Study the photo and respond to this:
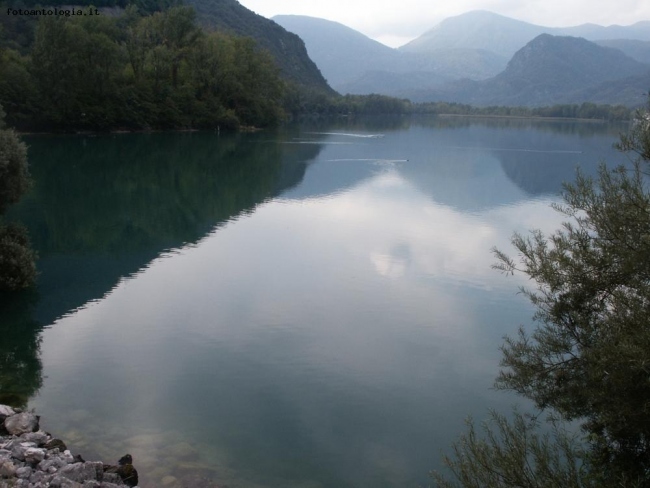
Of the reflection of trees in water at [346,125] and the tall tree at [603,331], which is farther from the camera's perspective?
the reflection of trees in water at [346,125]

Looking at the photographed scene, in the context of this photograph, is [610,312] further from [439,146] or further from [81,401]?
[439,146]

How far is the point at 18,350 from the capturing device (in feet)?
46.4

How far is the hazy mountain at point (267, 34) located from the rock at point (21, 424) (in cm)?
15317

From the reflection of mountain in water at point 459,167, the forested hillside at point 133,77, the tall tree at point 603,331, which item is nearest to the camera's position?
the tall tree at point 603,331

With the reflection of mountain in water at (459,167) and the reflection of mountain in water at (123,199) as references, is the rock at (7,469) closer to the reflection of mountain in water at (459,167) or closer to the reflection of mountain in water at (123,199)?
the reflection of mountain in water at (123,199)

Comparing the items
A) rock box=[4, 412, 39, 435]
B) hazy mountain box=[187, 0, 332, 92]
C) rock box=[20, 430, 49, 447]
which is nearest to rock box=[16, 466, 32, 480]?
rock box=[20, 430, 49, 447]

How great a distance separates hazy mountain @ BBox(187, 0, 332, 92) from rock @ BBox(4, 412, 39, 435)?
153 m

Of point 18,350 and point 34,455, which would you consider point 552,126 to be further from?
point 34,455

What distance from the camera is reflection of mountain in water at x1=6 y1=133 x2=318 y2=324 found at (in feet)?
67.3

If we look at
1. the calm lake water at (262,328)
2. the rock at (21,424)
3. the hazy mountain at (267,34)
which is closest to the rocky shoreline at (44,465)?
the rock at (21,424)

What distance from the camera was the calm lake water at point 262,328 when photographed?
1057 centimetres

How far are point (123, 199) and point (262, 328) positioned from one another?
20446 millimetres

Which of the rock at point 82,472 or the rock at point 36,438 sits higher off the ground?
the rock at point 82,472

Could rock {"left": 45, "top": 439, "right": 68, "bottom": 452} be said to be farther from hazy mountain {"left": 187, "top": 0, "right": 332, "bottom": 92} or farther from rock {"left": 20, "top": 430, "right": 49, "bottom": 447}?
hazy mountain {"left": 187, "top": 0, "right": 332, "bottom": 92}
